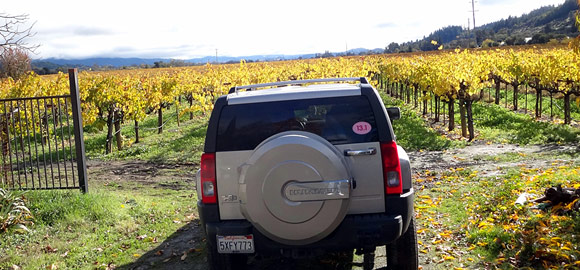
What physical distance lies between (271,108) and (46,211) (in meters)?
5.45

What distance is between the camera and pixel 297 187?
4012mm

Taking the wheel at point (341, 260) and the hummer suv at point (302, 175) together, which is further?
the wheel at point (341, 260)

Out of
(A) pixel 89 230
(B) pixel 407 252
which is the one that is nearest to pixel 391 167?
(B) pixel 407 252

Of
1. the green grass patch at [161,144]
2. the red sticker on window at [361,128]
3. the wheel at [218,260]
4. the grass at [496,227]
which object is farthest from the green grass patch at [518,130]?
the wheel at [218,260]

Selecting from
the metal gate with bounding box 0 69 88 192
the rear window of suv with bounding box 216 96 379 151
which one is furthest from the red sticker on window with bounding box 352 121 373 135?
the metal gate with bounding box 0 69 88 192

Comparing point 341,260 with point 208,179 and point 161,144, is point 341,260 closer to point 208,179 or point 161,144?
point 208,179

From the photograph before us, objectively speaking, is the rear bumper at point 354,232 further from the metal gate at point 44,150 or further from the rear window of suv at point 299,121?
the metal gate at point 44,150

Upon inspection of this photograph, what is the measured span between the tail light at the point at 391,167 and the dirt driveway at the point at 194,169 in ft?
6.31

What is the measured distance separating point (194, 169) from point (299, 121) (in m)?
10.6

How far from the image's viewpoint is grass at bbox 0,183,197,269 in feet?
21.4

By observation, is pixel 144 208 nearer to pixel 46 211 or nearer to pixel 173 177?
pixel 46 211

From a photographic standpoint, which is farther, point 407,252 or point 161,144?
point 161,144

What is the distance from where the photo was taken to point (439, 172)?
12078mm

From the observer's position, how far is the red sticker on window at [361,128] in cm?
426
